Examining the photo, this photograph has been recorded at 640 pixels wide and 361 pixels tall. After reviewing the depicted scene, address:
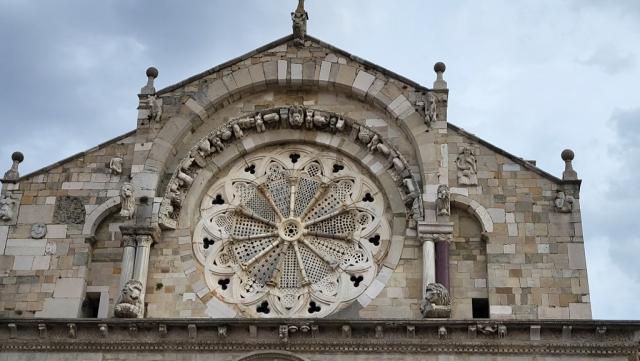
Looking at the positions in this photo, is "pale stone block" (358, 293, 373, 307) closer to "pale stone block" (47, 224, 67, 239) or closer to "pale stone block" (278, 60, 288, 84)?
"pale stone block" (278, 60, 288, 84)

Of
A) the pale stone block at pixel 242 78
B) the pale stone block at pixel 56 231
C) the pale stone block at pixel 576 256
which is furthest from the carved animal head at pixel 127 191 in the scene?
the pale stone block at pixel 576 256

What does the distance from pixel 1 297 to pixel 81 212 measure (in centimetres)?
190

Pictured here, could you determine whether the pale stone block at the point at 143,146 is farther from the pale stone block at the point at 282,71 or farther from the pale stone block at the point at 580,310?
the pale stone block at the point at 580,310

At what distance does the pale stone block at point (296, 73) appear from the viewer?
2117 cm

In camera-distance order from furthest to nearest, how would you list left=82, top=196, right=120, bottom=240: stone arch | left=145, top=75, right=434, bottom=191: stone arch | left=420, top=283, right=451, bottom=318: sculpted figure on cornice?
left=145, top=75, right=434, bottom=191: stone arch → left=82, top=196, right=120, bottom=240: stone arch → left=420, top=283, right=451, bottom=318: sculpted figure on cornice

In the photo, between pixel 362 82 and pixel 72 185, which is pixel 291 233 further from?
pixel 72 185

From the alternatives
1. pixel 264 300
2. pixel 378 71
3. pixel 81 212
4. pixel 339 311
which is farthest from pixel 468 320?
A: pixel 81 212

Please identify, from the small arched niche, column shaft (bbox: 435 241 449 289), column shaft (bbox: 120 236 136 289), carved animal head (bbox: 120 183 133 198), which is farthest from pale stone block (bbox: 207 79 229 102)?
column shaft (bbox: 435 241 449 289)

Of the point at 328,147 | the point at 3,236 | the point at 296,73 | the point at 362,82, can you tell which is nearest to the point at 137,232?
the point at 3,236

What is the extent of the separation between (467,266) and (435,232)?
2.41ft

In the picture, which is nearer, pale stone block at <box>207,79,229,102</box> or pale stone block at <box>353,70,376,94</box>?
pale stone block at <box>353,70,376,94</box>

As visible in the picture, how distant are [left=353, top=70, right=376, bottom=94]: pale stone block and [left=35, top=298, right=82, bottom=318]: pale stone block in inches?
227

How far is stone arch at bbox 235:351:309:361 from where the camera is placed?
18.0m

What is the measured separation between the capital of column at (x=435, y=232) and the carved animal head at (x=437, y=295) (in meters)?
0.99
